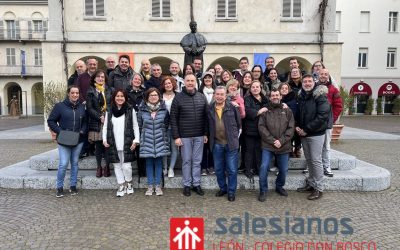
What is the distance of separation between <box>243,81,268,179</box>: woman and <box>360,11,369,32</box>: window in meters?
34.6

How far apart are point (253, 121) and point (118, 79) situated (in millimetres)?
2920

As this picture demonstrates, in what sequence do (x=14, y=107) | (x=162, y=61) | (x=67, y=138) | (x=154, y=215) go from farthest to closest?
(x=14, y=107) → (x=162, y=61) → (x=67, y=138) → (x=154, y=215)

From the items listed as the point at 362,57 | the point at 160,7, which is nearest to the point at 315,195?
the point at 160,7

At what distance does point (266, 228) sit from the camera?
15.3 ft

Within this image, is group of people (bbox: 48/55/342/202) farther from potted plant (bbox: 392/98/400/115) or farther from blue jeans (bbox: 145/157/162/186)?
potted plant (bbox: 392/98/400/115)

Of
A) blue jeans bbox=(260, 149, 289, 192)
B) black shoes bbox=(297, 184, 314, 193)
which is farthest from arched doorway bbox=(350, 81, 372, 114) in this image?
blue jeans bbox=(260, 149, 289, 192)

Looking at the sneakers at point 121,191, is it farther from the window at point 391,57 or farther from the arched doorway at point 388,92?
the window at point 391,57

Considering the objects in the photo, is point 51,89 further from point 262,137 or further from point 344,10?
point 344,10

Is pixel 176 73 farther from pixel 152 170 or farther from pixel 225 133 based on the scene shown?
pixel 152 170

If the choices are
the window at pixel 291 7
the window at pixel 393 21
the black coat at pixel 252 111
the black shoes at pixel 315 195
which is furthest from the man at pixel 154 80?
the window at pixel 393 21

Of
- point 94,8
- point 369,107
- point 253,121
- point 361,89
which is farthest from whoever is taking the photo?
point 369,107

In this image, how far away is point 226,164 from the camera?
585 centimetres

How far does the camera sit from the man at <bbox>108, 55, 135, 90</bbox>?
676 centimetres

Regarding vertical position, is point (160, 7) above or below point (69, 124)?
above
